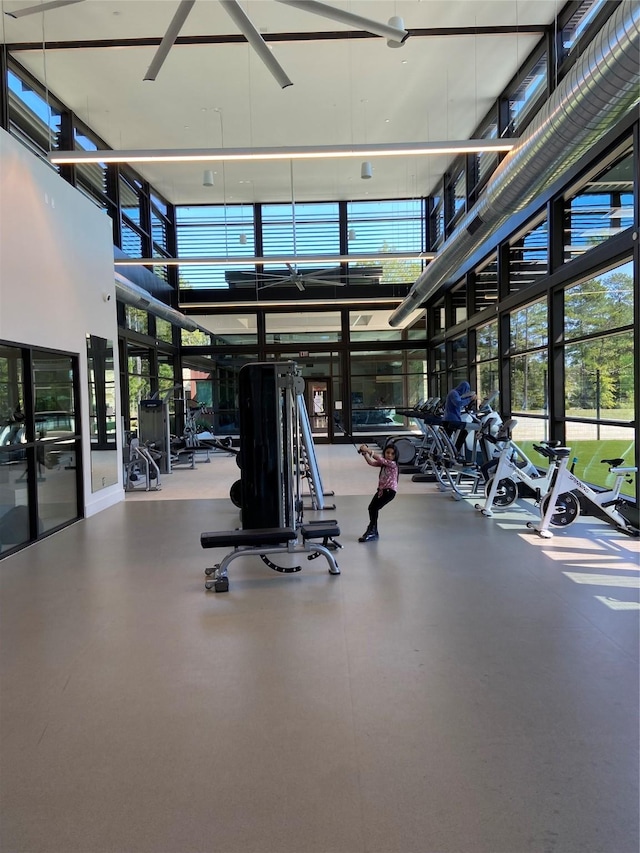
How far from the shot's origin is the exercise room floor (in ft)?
5.87

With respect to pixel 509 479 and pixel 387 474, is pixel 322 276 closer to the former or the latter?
pixel 509 479

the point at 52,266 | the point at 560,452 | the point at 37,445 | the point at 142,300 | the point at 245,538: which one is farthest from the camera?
the point at 142,300

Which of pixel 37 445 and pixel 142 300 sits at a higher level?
pixel 142 300

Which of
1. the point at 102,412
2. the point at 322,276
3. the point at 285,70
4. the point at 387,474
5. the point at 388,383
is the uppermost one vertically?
Answer: the point at 285,70

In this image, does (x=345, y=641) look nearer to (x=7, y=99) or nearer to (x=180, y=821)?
(x=180, y=821)

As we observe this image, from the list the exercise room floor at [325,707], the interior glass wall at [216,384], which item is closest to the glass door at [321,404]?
the interior glass wall at [216,384]

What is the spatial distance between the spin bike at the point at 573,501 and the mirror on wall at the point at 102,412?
544 cm

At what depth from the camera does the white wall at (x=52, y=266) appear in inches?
208

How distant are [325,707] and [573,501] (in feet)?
13.3

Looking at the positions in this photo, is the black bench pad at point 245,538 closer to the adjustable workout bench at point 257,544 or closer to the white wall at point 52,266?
the adjustable workout bench at point 257,544

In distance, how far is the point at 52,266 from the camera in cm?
614

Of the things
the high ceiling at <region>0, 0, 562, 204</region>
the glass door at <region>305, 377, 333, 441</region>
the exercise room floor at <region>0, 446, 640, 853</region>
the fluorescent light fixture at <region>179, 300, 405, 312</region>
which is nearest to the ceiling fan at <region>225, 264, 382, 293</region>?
the fluorescent light fixture at <region>179, 300, 405, 312</region>

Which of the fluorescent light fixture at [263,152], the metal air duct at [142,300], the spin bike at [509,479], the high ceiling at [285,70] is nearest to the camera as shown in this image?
the fluorescent light fixture at [263,152]

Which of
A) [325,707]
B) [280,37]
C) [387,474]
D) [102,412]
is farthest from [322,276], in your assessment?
[325,707]
